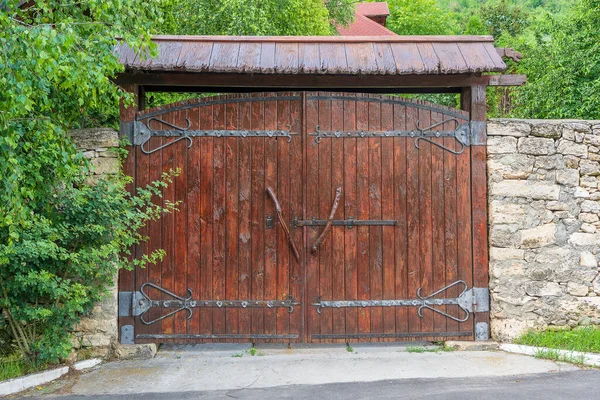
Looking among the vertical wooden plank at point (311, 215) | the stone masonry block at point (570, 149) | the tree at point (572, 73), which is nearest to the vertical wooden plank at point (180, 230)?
the vertical wooden plank at point (311, 215)

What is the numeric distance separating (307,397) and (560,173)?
316 cm

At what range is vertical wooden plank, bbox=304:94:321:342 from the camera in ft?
18.5

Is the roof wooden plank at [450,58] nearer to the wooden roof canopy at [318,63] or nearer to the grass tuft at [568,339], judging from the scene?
the wooden roof canopy at [318,63]

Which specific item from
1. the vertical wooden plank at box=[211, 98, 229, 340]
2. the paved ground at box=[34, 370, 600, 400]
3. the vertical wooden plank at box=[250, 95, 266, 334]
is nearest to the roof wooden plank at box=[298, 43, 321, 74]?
the vertical wooden plank at box=[250, 95, 266, 334]

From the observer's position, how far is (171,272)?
5.61m

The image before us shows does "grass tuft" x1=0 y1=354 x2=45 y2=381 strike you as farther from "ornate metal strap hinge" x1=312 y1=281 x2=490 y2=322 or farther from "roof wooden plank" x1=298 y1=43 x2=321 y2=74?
Result: "roof wooden plank" x1=298 y1=43 x2=321 y2=74

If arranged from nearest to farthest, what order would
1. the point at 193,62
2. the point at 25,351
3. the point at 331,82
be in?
the point at 25,351 → the point at 193,62 → the point at 331,82

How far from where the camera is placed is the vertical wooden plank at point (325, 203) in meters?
5.65

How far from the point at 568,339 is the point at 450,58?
8.89 ft

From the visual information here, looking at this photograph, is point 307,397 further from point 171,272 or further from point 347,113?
point 347,113

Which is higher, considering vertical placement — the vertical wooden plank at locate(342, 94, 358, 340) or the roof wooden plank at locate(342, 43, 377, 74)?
the roof wooden plank at locate(342, 43, 377, 74)

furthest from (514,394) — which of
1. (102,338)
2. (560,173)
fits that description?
(102,338)

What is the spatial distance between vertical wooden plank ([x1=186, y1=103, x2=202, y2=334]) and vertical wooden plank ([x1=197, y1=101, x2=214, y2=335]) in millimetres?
27

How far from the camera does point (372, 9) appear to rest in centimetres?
2595
